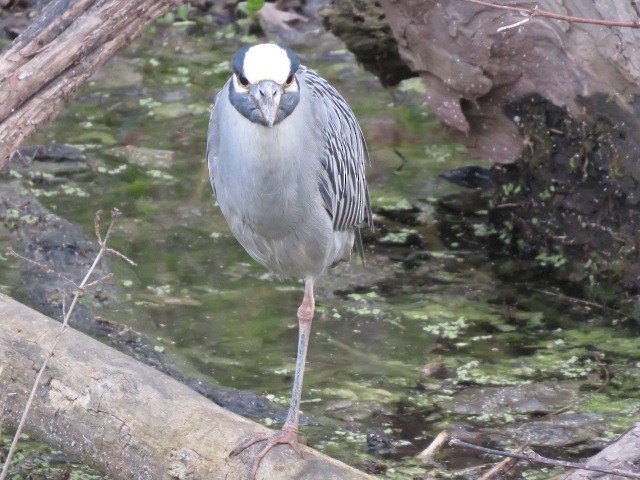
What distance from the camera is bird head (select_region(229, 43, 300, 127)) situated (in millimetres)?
3168

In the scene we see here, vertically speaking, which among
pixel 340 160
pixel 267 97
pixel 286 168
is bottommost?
pixel 340 160

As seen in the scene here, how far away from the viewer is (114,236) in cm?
604

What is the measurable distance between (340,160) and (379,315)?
1612 mm

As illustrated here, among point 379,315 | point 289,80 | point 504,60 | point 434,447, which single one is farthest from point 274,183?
point 504,60

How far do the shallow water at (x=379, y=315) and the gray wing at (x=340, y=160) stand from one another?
875 millimetres

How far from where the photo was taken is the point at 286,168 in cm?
357

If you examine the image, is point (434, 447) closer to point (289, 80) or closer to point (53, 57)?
point (289, 80)

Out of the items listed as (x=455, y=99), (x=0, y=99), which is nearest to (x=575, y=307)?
(x=455, y=99)

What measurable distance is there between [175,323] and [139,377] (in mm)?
1813

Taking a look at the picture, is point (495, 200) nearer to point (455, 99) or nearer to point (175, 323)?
point (455, 99)

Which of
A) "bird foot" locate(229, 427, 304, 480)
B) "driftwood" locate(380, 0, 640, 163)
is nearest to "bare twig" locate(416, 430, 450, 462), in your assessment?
"bird foot" locate(229, 427, 304, 480)

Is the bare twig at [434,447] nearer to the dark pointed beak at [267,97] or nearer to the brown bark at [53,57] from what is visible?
the dark pointed beak at [267,97]

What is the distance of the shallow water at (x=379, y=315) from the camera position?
14.9 feet

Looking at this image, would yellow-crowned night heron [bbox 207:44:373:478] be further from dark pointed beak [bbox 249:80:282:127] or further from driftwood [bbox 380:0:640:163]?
driftwood [bbox 380:0:640:163]
